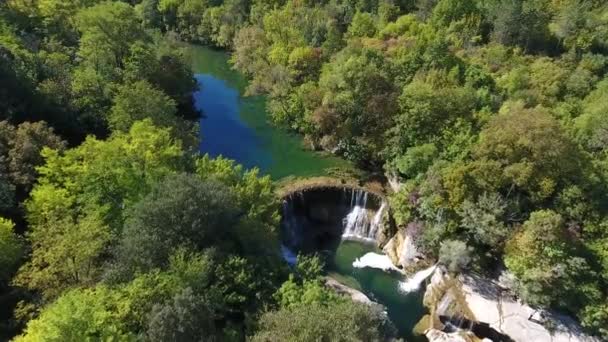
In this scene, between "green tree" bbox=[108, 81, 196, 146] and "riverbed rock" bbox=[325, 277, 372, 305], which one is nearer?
"riverbed rock" bbox=[325, 277, 372, 305]

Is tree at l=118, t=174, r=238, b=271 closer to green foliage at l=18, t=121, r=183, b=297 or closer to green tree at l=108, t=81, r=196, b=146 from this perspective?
green foliage at l=18, t=121, r=183, b=297

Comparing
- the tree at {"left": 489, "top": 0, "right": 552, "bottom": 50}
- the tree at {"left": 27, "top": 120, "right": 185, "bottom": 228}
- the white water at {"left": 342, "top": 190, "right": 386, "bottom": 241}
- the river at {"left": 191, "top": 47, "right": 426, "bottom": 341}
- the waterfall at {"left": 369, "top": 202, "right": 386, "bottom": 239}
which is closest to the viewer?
the tree at {"left": 27, "top": 120, "right": 185, "bottom": 228}

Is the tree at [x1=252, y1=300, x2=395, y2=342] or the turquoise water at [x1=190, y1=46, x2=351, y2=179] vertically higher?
the tree at [x1=252, y1=300, x2=395, y2=342]

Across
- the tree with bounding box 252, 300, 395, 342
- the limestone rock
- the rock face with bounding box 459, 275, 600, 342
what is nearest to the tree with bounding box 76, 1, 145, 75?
the tree with bounding box 252, 300, 395, 342

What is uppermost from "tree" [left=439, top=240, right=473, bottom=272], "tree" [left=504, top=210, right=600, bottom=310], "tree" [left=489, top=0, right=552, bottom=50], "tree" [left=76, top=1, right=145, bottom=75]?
"tree" [left=489, top=0, right=552, bottom=50]

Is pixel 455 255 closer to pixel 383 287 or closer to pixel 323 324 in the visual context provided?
pixel 383 287

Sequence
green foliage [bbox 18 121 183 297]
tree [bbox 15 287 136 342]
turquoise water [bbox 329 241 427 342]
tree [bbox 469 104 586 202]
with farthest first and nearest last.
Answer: turquoise water [bbox 329 241 427 342] < tree [bbox 469 104 586 202] < green foliage [bbox 18 121 183 297] < tree [bbox 15 287 136 342]

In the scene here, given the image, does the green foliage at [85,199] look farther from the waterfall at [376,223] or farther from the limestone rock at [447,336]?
the limestone rock at [447,336]
